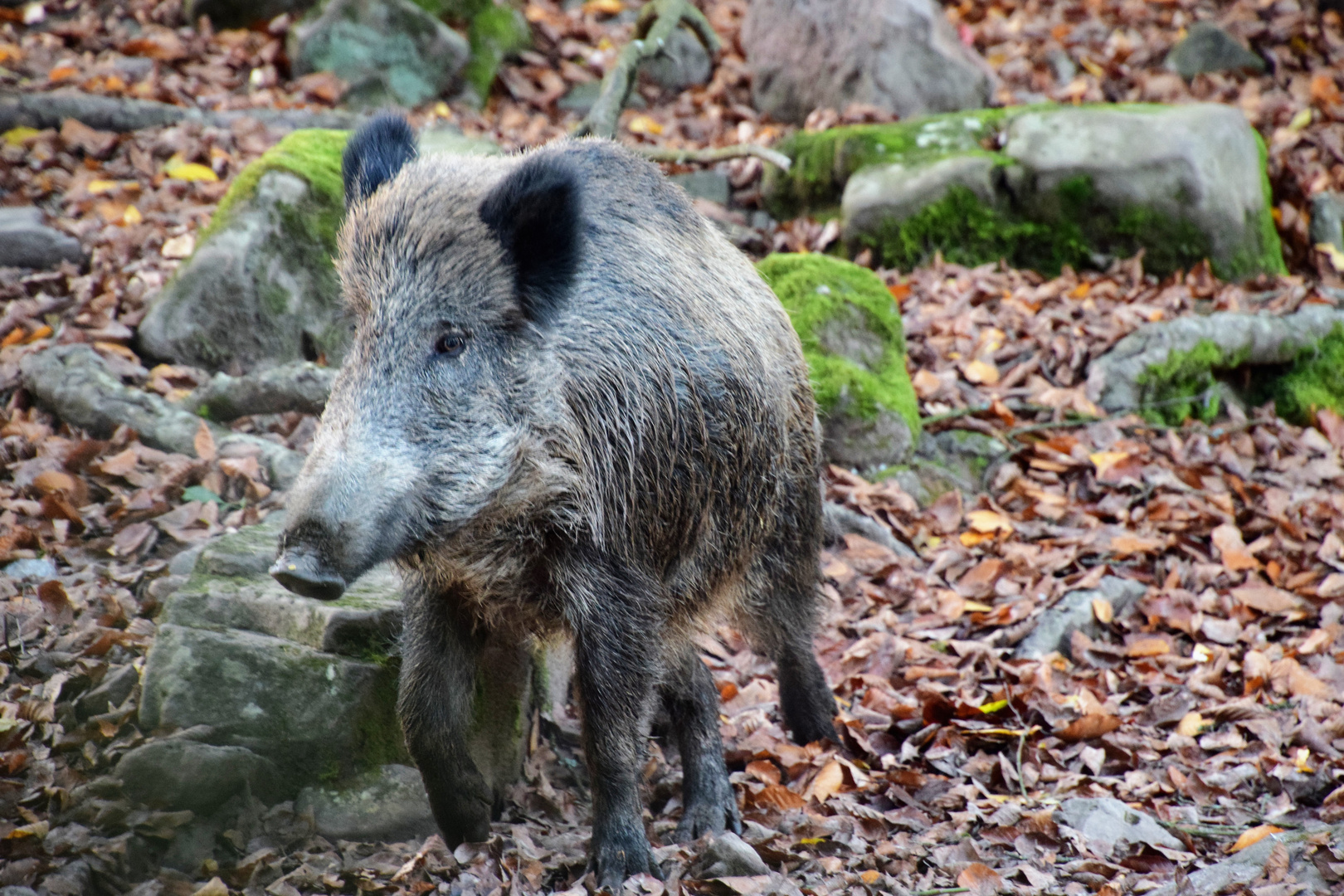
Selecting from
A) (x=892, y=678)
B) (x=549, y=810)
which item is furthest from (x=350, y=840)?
(x=892, y=678)

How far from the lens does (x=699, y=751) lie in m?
4.09

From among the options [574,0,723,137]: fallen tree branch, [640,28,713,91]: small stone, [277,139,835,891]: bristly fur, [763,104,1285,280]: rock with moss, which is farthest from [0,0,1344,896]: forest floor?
[640,28,713,91]: small stone

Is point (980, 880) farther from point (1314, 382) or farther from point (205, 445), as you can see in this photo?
point (1314, 382)

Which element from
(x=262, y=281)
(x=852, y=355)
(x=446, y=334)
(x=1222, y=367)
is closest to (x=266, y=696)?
(x=446, y=334)

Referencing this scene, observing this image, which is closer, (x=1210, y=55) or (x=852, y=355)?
(x=852, y=355)

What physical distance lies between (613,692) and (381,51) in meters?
7.59

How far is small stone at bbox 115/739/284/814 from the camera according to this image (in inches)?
130

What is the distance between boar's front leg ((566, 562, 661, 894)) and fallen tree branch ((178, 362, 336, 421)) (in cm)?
250

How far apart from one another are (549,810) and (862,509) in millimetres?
2555

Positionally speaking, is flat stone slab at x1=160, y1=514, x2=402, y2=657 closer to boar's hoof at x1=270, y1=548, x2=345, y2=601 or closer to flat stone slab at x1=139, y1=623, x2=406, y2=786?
flat stone slab at x1=139, y1=623, x2=406, y2=786

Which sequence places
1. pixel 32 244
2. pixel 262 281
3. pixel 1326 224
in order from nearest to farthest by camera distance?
pixel 262 281, pixel 32 244, pixel 1326 224

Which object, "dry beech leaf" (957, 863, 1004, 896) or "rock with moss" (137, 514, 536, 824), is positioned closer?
"dry beech leaf" (957, 863, 1004, 896)

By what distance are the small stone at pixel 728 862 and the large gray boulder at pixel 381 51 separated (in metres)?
7.35

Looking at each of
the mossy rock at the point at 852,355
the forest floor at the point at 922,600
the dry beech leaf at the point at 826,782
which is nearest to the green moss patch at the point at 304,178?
the forest floor at the point at 922,600
